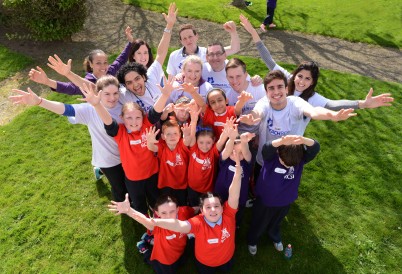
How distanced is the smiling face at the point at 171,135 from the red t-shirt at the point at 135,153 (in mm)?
234

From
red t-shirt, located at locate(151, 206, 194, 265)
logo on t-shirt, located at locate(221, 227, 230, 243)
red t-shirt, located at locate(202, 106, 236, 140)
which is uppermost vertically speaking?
red t-shirt, located at locate(202, 106, 236, 140)

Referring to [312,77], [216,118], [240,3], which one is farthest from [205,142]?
[240,3]

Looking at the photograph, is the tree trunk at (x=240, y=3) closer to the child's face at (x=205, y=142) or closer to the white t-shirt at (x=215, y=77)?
the white t-shirt at (x=215, y=77)

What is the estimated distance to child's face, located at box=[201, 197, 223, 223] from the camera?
340 cm

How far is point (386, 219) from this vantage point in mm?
4723

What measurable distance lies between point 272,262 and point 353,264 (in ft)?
3.64

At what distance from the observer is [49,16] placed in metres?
8.20

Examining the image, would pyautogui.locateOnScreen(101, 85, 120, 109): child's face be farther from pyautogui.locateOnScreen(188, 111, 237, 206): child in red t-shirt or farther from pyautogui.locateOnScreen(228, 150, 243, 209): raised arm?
pyautogui.locateOnScreen(228, 150, 243, 209): raised arm

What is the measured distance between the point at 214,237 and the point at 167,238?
1.86 feet

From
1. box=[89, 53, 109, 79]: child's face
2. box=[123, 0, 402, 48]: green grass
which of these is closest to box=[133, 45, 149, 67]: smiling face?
box=[89, 53, 109, 79]: child's face

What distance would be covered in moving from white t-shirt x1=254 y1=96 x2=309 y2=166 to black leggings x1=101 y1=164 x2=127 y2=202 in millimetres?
2017

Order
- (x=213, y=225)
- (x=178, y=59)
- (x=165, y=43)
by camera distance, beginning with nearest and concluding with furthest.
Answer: (x=213, y=225), (x=165, y=43), (x=178, y=59)

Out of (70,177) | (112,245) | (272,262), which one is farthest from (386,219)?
(70,177)

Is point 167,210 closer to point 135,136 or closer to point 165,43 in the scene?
point 135,136
